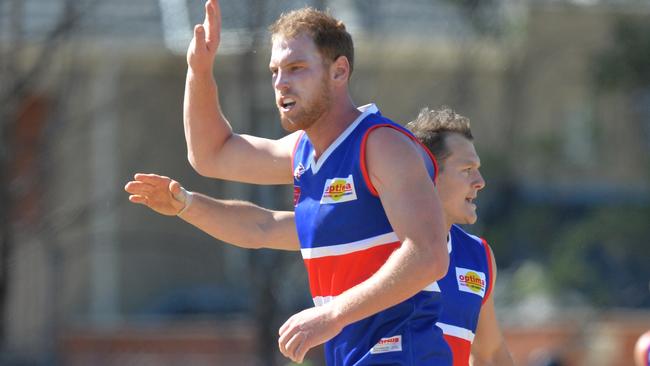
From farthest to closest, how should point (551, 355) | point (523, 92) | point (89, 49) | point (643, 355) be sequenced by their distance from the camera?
point (523, 92) → point (89, 49) → point (551, 355) → point (643, 355)

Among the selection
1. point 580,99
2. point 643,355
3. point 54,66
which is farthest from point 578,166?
point 643,355

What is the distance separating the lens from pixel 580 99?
703 inches

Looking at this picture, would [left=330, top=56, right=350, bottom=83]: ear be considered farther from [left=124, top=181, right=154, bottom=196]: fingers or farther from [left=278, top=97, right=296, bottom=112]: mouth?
[left=124, top=181, right=154, bottom=196]: fingers

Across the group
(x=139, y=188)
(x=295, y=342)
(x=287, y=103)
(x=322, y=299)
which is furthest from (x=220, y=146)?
(x=295, y=342)

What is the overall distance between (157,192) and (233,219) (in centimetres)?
35

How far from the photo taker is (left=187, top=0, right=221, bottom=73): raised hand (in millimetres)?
4188

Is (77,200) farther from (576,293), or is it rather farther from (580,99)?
(580,99)

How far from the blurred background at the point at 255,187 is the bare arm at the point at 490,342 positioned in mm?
5127

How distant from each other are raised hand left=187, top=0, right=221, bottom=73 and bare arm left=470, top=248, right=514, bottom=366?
1.37 meters

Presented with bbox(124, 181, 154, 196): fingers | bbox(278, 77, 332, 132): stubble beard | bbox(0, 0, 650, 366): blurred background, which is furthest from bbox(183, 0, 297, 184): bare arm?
bbox(0, 0, 650, 366): blurred background

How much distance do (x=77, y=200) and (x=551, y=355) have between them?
6540 millimetres

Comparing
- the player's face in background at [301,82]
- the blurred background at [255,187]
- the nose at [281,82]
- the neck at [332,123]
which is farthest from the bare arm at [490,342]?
the blurred background at [255,187]

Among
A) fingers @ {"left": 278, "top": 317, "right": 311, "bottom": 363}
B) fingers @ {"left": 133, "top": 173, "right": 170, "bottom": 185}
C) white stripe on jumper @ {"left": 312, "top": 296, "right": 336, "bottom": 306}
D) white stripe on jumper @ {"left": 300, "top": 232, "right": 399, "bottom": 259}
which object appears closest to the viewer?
fingers @ {"left": 278, "top": 317, "right": 311, "bottom": 363}

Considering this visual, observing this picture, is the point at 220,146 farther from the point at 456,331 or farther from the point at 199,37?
the point at 456,331
